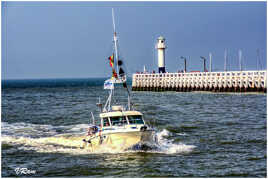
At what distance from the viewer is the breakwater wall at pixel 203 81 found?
7050 centimetres

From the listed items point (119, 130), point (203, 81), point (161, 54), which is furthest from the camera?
point (161, 54)

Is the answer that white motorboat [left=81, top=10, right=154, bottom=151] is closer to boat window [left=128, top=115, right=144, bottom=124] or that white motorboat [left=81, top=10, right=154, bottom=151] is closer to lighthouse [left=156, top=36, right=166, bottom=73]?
boat window [left=128, top=115, right=144, bottom=124]

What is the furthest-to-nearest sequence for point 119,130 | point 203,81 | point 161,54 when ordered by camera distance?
point 161,54 → point 203,81 → point 119,130

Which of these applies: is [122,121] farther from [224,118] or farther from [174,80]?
[174,80]

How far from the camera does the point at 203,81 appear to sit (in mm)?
82625

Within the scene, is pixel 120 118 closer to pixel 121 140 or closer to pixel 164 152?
pixel 121 140

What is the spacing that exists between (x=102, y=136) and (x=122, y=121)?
133 cm

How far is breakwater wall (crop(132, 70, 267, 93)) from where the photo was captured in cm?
7050

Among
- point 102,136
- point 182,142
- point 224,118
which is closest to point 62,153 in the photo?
point 102,136

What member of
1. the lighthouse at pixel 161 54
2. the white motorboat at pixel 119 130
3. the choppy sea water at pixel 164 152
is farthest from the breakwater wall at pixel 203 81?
the white motorboat at pixel 119 130

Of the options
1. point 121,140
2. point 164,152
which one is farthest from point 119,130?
point 164,152

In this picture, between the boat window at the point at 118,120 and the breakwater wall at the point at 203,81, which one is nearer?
the boat window at the point at 118,120

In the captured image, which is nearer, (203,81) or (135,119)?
(135,119)

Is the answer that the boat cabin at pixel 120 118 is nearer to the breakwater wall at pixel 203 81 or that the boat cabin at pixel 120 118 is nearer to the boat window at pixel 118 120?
the boat window at pixel 118 120
